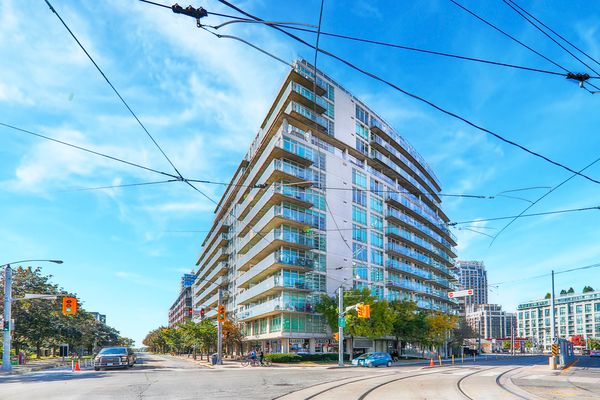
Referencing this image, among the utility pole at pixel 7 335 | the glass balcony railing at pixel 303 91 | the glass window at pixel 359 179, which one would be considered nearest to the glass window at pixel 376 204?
the glass window at pixel 359 179

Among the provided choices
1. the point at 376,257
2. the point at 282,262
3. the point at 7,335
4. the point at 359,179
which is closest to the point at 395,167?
the point at 359,179

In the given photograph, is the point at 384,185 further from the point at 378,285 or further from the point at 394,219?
Result: the point at 378,285

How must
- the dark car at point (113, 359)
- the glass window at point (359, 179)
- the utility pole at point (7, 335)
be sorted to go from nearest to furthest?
the dark car at point (113, 359), the utility pole at point (7, 335), the glass window at point (359, 179)

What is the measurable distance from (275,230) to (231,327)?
48.5 ft

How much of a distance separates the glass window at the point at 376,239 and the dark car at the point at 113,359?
39181 mm

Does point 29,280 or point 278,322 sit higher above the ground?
point 29,280

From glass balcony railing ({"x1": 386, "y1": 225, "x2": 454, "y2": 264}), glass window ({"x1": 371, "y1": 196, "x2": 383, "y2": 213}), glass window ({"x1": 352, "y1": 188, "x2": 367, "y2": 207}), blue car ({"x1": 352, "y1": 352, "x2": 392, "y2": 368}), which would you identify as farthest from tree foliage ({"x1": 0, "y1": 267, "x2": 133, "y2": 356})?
glass balcony railing ({"x1": 386, "y1": 225, "x2": 454, "y2": 264})

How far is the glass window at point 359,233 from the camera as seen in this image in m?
64.9

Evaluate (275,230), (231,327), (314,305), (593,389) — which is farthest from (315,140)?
(593,389)

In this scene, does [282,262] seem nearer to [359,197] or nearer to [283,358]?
[283,358]

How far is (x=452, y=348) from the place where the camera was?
87750 mm

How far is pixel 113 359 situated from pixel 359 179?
40.4m

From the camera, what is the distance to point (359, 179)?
67.4 m

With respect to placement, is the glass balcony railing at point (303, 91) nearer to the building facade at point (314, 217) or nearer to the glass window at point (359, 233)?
the building facade at point (314, 217)
